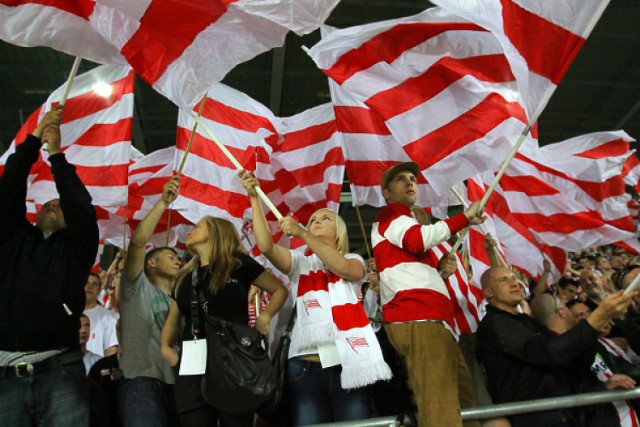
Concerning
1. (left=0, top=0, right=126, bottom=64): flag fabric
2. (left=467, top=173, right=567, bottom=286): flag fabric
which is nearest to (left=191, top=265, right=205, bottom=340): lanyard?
(left=0, top=0, right=126, bottom=64): flag fabric

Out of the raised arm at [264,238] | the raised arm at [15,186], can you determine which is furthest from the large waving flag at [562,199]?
the raised arm at [15,186]

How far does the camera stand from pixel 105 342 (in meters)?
5.22

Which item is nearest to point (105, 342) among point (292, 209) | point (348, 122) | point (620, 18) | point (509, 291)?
point (292, 209)

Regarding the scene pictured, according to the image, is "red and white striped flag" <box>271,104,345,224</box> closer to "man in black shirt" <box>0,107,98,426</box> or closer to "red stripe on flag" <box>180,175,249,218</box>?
"red stripe on flag" <box>180,175,249,218</box>

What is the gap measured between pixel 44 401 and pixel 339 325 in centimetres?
146

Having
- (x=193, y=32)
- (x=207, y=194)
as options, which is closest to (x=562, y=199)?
(x=207, y=194)

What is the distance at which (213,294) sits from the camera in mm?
3408

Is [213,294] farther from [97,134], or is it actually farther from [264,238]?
[97,134]

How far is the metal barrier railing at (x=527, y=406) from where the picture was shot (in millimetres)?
3275

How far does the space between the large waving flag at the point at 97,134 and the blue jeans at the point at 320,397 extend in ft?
7.01

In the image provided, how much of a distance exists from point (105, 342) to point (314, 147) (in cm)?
258

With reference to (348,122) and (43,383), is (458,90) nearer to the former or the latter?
(348,122)

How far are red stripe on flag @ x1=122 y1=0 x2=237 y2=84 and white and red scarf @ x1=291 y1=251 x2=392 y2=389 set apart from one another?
1.45m

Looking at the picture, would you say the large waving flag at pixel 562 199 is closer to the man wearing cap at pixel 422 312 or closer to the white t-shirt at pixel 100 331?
the man wearing cap at pixel 422 312
